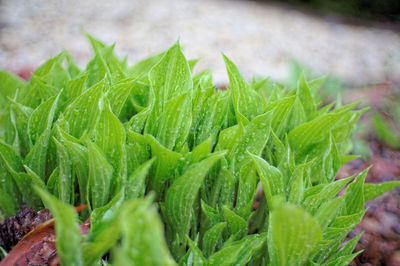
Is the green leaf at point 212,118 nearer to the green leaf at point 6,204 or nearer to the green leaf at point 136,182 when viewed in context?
the green leaf at point 136,182

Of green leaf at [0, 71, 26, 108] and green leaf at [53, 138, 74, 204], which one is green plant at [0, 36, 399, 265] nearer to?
green leaf at [53, 138, 74, 204]

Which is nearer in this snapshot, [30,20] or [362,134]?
[362,134]

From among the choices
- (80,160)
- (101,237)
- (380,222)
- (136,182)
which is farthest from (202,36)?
(101,237)

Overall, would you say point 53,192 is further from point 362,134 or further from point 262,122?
point 362,134

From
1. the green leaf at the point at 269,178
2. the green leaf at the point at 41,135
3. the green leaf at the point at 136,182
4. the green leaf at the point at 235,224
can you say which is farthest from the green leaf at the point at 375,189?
the green leaf at the point at 41,135

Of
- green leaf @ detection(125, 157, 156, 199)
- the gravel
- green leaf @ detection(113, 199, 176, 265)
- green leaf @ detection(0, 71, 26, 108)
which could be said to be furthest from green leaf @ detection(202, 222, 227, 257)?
the gravel

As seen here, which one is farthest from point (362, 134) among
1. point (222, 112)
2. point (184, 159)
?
point (184, 159)

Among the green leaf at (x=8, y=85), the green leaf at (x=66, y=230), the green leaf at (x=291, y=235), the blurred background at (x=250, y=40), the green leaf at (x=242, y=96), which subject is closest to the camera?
the green leaf at (x=66, y=230)
